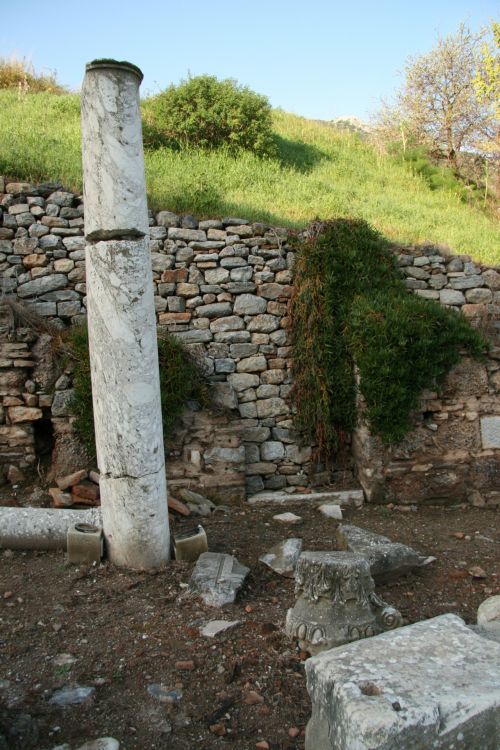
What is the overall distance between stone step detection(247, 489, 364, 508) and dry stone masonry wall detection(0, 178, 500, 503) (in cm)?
16

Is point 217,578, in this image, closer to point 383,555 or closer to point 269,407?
point 383,555

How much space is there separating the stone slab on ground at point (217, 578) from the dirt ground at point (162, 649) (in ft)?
0.28

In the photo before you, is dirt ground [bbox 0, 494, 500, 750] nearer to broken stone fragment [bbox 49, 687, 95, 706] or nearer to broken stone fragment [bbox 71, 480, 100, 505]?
broken stone fragment [bbox 49, 687, 95, 706]

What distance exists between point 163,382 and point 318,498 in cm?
217

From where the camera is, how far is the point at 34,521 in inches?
179

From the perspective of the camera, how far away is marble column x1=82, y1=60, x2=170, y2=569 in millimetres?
3920

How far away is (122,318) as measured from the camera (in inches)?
157

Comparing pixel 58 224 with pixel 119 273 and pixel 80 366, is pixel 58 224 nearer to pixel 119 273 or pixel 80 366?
pixel 80 366

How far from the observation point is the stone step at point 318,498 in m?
6.40

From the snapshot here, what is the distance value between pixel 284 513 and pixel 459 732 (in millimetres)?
3978

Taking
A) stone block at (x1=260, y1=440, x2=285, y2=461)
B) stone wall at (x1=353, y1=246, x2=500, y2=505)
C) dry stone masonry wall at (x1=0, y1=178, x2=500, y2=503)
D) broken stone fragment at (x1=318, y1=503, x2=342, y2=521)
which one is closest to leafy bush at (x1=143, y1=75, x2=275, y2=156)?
dry stone masonry wall at (x1=0, y1=178, x2=500, y2=503)

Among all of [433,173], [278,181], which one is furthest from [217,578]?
[433,173]

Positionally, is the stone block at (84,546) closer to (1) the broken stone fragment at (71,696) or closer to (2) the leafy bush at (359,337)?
(1) the broken stone fragment at (71,696)

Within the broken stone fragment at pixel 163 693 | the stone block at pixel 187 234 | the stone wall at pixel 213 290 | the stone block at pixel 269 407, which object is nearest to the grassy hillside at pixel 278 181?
the stone block at pixel 187 234
